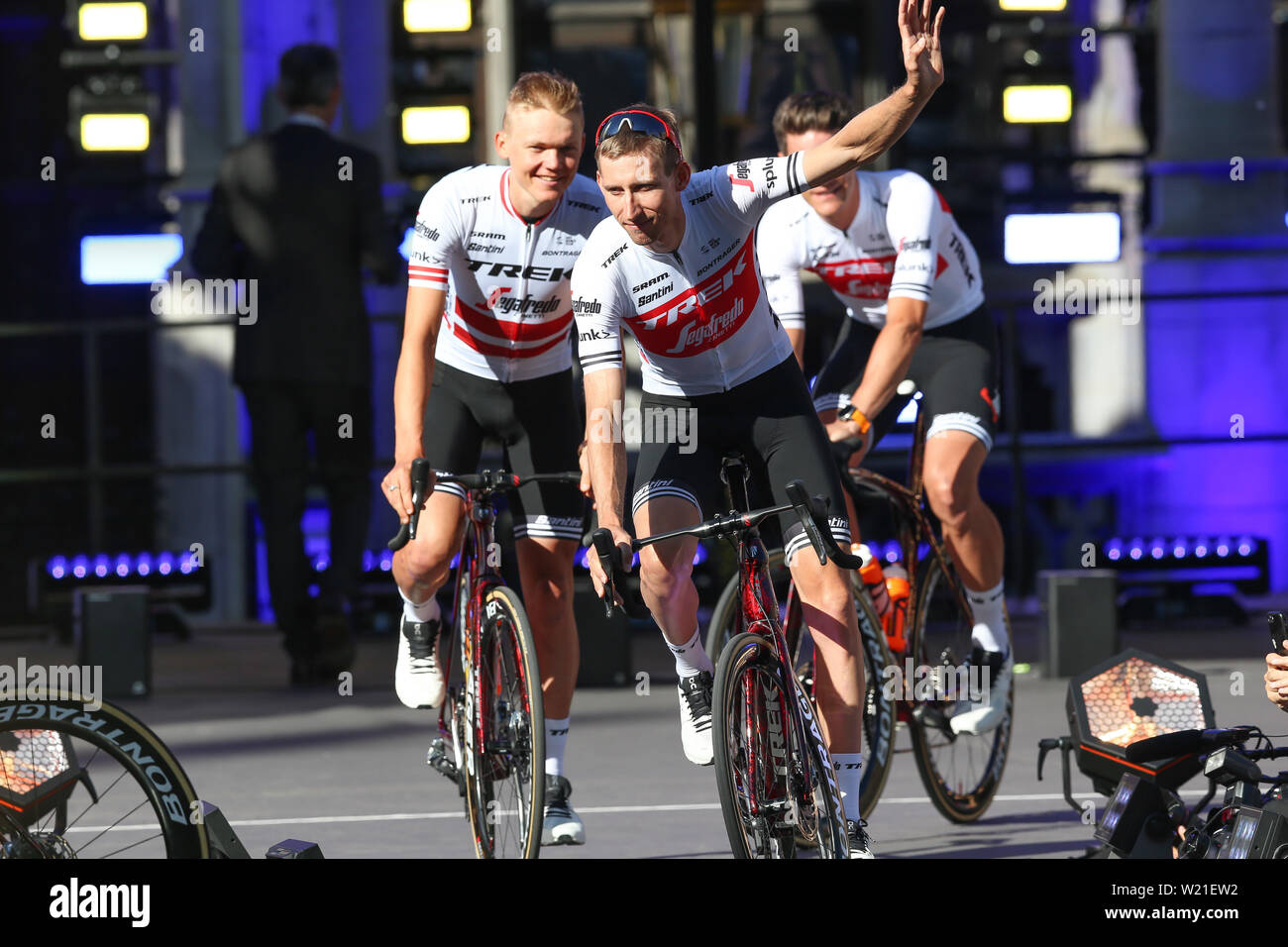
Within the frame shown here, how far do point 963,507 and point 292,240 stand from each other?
450 centimetres

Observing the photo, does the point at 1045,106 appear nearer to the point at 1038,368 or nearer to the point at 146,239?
the point at 1038,368

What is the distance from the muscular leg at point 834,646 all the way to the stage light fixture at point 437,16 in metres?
8.94

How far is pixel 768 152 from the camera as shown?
49.1 ft

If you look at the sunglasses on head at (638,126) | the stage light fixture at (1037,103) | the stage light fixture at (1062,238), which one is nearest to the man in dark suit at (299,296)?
A: the sunglasses on head at (638,126)

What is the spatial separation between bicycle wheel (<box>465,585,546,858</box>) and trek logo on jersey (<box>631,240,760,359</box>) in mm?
813

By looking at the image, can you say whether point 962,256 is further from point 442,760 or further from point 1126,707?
point 442,760

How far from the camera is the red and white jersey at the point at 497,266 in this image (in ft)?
18.8

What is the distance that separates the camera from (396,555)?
5785 millimetres

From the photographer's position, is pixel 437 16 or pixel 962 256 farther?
pixel 437 16

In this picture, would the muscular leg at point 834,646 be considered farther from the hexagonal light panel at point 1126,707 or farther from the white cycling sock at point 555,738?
the white cycling sock at point 555,738

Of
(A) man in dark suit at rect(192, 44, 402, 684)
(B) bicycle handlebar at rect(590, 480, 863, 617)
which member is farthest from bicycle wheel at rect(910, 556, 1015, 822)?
(A) man in dark suit at rect(192, 44, 402, 684)

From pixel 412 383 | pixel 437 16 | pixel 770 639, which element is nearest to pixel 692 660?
pixel 770 639

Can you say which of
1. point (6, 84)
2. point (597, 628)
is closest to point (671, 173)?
point (597, 628)

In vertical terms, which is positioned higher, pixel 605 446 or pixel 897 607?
Answer: pixel 605 446
